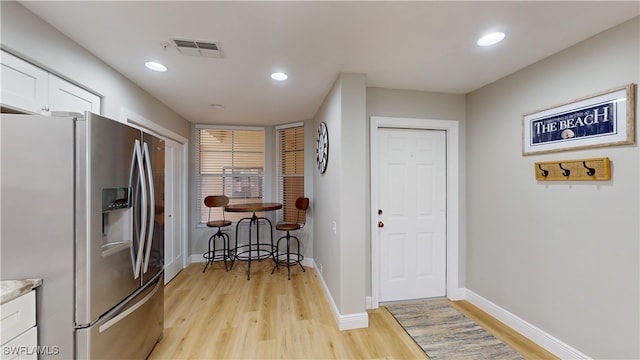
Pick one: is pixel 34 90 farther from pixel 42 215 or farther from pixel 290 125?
pixel 290 125

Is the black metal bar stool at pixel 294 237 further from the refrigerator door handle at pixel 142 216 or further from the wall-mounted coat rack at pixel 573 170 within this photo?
the wall-mounted coat rack at pixel 573 170

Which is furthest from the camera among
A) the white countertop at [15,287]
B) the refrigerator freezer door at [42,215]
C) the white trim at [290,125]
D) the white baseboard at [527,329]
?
the white trim at [290,125]

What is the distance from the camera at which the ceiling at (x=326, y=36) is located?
150 cm

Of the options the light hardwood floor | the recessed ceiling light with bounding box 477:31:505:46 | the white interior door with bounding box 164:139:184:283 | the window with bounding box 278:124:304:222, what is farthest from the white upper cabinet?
the recessed ceiling light with bounding box 477:31:505:46

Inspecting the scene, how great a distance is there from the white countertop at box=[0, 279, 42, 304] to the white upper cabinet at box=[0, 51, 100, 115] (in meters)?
0.97

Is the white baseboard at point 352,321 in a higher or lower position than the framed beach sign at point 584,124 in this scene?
lower

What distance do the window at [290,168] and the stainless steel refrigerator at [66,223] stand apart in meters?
2.99

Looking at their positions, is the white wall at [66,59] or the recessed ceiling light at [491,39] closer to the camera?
the white wall at [66,59]

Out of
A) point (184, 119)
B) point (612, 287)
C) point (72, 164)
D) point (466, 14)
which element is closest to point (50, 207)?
point (72, 164)

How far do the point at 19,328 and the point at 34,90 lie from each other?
4.48 feet

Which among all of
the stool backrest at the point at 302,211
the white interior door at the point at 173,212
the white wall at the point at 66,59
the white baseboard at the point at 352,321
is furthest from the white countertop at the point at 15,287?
the stool backrest at the point at 302,211

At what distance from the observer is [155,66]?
225 centimetres

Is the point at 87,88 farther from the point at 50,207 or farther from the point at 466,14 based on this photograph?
the point at 466,14

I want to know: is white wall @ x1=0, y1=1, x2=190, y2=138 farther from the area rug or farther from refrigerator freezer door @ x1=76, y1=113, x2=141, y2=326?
the area rug
